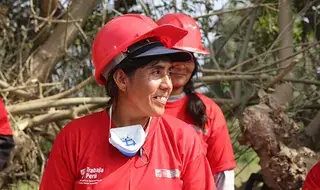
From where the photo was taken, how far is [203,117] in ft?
11.6

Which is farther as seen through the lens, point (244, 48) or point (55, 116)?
point (244, 48)

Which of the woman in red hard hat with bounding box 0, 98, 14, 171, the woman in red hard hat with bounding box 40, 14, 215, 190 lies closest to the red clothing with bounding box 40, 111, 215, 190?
the woman in red hard hat with bounding box 40, 14, 215, 190

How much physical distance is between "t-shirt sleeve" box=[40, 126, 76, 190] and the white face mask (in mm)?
144

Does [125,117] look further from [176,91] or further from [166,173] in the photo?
[176,91]

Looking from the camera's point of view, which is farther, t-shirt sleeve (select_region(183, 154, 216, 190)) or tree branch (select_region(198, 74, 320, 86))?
tree branch (select_region(198, 74, 320, 86))

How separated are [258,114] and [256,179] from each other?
567 millimetres

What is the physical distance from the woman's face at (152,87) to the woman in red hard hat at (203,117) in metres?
1.00

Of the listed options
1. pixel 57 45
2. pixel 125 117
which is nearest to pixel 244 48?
pixel 57 45

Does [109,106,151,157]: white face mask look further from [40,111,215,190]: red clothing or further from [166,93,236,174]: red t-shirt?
[166,93,236,174]: red t-shirt

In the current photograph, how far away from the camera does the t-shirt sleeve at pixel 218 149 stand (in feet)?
11.4

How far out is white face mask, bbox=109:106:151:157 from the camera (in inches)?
93.2

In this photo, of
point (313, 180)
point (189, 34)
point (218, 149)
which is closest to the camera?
point (218, 149)

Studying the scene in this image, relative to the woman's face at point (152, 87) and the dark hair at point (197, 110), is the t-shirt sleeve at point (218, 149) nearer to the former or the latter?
the dark hair at point (197, 110)

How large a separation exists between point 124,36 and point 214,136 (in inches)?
49.0
